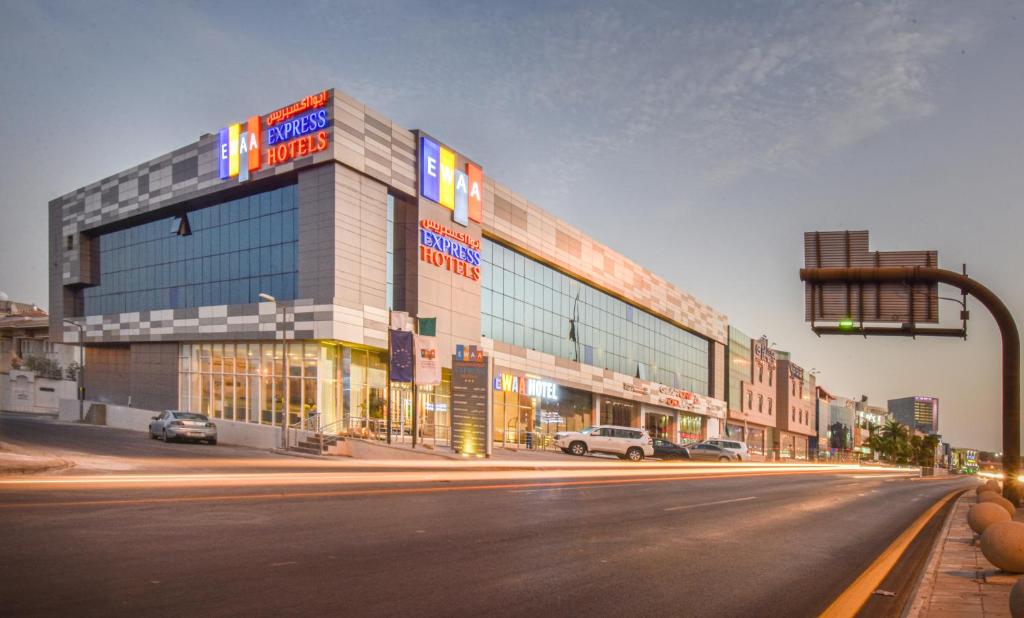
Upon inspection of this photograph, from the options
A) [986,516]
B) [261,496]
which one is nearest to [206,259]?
[261,496]

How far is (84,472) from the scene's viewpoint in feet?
59.4

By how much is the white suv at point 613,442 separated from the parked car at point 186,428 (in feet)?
66.1

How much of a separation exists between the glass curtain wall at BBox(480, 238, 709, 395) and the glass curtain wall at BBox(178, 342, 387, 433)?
10.2m

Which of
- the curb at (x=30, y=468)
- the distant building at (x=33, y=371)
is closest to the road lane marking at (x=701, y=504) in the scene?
the curb at (x=30, y=468)

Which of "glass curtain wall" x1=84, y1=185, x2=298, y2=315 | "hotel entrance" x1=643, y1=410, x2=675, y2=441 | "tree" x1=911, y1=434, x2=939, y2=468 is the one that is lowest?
"tree" x1=911, y1=434, x2=939, y2=468

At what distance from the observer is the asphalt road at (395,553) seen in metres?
6.42

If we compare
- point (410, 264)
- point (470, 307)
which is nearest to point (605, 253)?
point (470, 307)

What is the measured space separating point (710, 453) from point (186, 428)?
35.7 metres

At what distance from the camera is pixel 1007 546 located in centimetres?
773

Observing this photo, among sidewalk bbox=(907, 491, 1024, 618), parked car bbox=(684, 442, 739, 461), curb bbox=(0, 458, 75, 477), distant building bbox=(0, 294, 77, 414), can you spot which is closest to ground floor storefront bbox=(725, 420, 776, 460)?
parked car bbox=(684, 442, 739, 461)

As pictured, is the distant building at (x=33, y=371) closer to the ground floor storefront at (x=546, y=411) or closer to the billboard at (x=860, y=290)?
the ground floor storefront at (x=546, y=411)

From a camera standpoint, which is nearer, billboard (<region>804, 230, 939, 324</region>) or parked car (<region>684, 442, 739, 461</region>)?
billboard (<region>804, 230, 939, 324</region>)

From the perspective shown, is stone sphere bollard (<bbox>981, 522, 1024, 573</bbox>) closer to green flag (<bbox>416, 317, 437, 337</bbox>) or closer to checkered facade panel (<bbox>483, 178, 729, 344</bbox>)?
green flag (<bbox>416, 317, 437, 337</bbox>)

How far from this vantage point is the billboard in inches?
716
